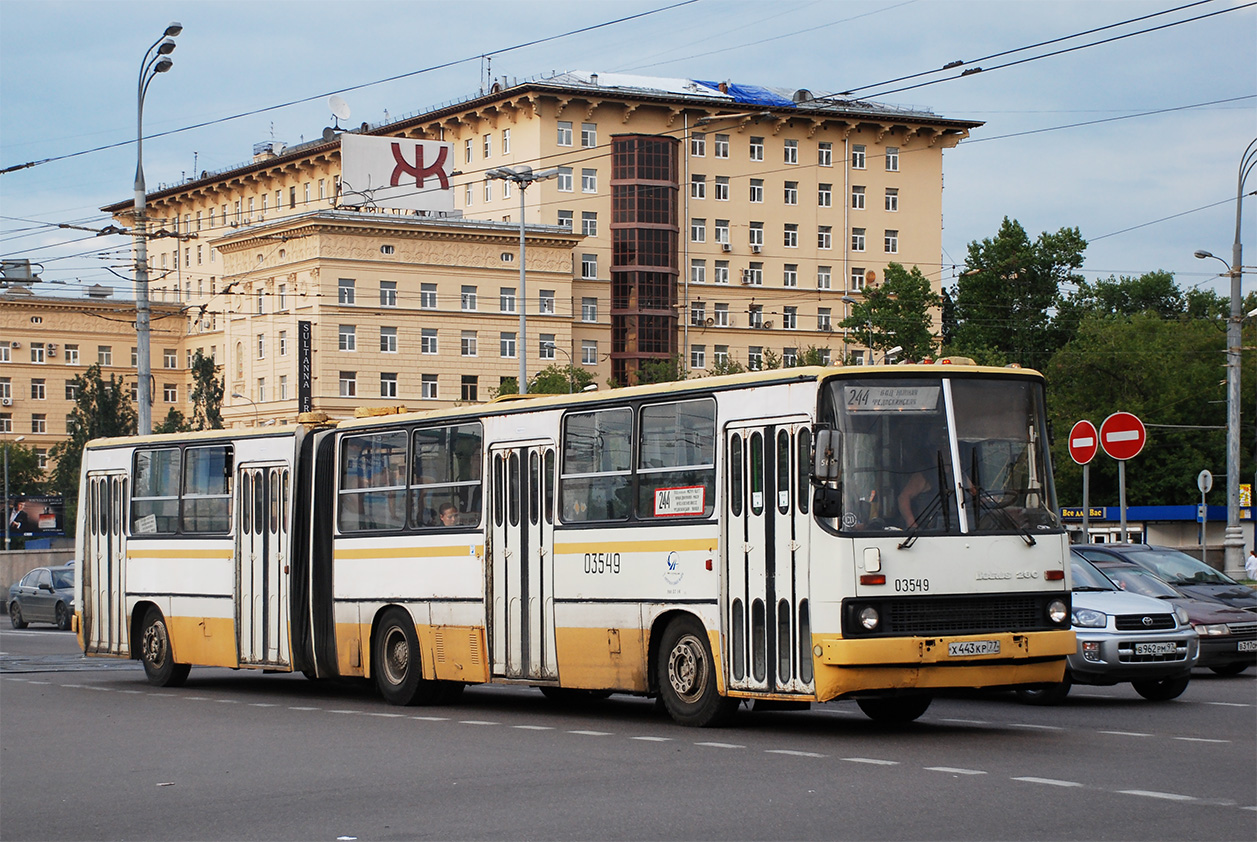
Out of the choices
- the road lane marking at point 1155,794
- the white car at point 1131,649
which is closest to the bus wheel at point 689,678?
the white car at point 1131,649

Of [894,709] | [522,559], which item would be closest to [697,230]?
[522,559]

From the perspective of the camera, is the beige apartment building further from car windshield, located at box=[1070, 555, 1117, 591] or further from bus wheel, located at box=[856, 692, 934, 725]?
bus wheel, located at box=[856, 692, 934, 725]

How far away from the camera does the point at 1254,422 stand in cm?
8319

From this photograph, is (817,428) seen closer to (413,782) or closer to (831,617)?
(831,617)

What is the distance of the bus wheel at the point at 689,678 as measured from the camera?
47.5ft

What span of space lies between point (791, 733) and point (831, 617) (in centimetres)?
155

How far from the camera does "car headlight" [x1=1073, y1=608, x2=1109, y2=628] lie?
1730 cm

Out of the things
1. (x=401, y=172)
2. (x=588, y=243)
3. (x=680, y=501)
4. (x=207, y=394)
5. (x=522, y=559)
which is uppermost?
(x=401, y=172)

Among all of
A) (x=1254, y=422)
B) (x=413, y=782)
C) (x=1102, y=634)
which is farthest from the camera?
(x=1254, y=422)

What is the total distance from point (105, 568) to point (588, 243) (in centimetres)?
7666

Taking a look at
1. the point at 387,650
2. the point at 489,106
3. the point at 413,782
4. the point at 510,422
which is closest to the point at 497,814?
the point at 413,782

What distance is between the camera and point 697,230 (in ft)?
330

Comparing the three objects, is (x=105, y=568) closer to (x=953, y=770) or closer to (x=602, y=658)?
(x=602, y=658)

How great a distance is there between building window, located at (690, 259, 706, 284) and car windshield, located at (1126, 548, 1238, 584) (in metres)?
78.8
